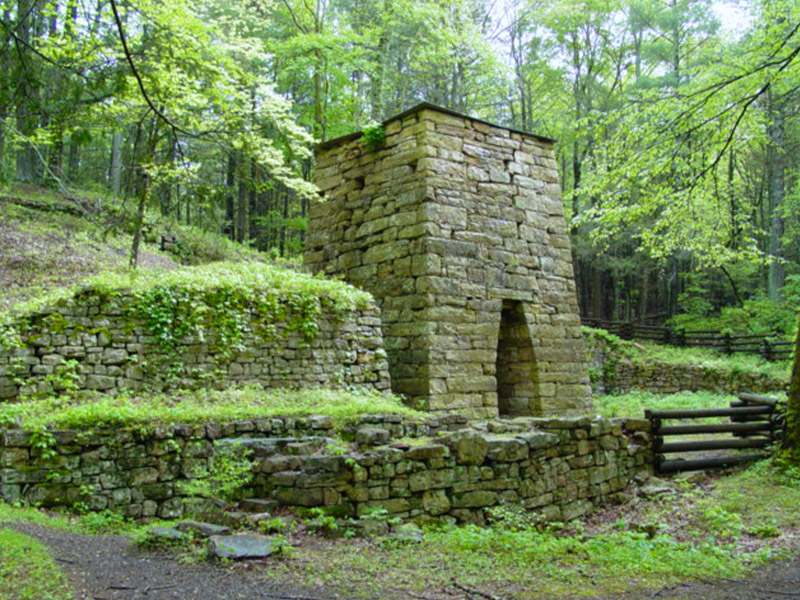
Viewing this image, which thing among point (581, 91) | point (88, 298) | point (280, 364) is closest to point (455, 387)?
point (280, 364)

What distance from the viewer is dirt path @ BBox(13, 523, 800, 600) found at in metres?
3.05

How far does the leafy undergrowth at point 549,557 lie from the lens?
3309mm

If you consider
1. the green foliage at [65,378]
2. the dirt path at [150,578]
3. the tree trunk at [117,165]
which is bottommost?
the dirt path at [150,578]

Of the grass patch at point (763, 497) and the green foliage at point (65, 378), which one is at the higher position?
the green foliage at point (65, 378)

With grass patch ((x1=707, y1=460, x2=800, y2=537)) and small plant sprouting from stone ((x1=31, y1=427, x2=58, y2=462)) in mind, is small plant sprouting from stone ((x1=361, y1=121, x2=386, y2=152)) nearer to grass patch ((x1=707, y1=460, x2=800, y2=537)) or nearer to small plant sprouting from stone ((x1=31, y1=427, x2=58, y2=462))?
small plant sprouting from stone ((x1=31, y1=427, x2=58, y2=462))

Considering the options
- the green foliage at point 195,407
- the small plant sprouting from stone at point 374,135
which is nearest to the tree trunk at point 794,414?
the green foliage at point 195,407

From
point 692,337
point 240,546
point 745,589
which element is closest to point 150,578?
point 240,546

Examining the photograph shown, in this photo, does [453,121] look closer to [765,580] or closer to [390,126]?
[390,126]

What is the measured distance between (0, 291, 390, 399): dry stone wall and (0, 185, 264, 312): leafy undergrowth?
2.82 meters

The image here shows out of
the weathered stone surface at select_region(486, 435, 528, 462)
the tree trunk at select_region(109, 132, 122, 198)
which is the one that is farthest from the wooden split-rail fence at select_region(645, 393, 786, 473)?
the tree trunk at select_region(109, 132, 122, 198)

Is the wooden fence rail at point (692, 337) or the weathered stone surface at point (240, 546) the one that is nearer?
the weathered stone surface at point (240, 546)

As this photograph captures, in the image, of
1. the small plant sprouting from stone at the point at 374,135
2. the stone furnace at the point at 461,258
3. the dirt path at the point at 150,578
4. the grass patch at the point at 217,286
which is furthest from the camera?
the small plant sprouting from stone at the point at 374,135

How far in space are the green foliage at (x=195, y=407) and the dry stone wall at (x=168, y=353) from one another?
24cm

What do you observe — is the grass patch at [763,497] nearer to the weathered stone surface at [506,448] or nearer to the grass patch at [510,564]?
the grass patch at [510,564]
